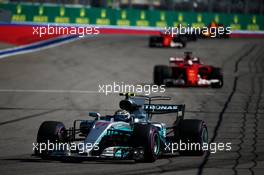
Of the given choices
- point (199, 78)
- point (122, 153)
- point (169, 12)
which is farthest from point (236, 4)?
point (122, 153)

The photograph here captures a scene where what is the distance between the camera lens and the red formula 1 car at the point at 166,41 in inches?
1811

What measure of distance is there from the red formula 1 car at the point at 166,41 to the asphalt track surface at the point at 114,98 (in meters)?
0.66

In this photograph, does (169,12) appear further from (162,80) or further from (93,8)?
(162,80)

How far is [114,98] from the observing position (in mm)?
24375

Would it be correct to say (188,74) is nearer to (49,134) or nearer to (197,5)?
(49,134)

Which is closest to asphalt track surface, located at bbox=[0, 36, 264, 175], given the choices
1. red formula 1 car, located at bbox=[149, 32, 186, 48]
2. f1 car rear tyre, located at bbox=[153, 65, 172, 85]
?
f1 car rear tyre, located at bbox=[153, 65, 172, 85]

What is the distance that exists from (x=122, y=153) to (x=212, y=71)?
46.4 ft

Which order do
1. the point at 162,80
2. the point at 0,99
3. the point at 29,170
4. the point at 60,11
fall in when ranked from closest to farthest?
the point at 29,170 → the point at 0,99 → the point at 162,80 → the point at 60,11

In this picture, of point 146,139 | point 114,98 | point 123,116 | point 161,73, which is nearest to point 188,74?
point 161,73

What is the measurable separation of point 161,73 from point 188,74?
91 centimetres

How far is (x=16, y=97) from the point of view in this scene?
79.7 ft

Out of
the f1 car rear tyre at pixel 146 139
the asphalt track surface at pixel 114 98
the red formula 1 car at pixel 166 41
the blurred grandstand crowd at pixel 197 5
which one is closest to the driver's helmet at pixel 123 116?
the f1 car rear tyre at pixel 146 139

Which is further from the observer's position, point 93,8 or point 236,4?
point 236,4

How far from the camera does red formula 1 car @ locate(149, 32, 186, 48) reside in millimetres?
46000
